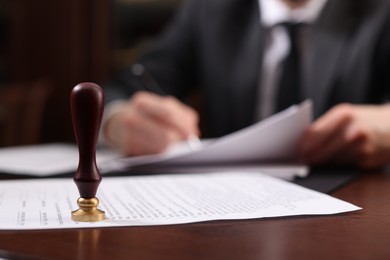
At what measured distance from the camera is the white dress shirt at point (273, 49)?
4.52 ft

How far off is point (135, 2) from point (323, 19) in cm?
134

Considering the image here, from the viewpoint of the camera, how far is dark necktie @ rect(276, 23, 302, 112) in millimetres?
1312

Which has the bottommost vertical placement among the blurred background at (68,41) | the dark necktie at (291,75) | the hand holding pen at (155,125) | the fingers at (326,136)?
the fingers at (326,136)

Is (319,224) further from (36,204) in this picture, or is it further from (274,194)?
(36,204)

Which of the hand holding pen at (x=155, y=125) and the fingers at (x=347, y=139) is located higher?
the hand holding pen at (x=155, y=125)

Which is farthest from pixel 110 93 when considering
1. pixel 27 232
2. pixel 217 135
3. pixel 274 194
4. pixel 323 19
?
pixel 27 232

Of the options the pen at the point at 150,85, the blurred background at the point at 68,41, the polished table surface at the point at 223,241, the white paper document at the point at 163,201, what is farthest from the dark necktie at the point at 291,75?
the blurred background at the point at 68,41

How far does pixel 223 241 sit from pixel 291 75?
0.92 meters

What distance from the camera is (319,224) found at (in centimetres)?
51

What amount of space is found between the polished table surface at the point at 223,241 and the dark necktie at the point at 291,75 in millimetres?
792

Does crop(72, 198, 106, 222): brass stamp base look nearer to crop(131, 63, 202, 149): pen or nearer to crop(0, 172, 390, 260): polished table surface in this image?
crop(0, 172, 390, 260): polished table surface

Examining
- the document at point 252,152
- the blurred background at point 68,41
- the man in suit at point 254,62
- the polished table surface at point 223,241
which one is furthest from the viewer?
the blurred background at point 68,41

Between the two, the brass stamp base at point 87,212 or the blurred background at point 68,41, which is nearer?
the brass stamp base at point 87,212

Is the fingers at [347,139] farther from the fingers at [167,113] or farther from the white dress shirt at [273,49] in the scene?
the white dress shirt at [273,49]
